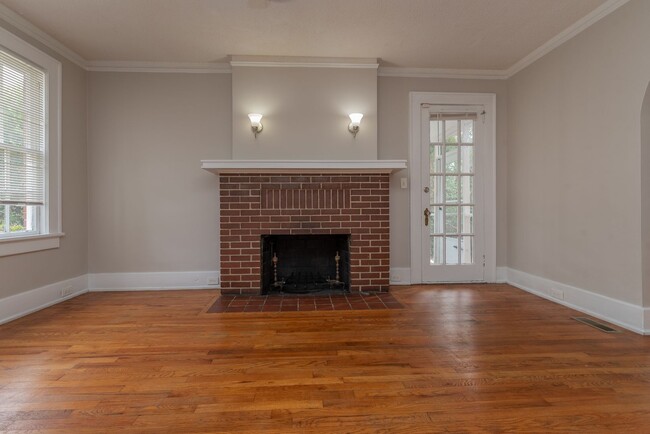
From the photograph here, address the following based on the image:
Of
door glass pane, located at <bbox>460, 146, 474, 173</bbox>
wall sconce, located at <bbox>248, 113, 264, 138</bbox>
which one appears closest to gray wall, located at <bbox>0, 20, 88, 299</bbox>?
wall sconce, located at <bbox>248, 113, 264, 138</bbox>

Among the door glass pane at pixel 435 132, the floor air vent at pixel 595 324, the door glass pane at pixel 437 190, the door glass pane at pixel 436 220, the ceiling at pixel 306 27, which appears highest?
the ceiling at pixel 306 27

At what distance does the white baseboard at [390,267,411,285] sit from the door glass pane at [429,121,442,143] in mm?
1607

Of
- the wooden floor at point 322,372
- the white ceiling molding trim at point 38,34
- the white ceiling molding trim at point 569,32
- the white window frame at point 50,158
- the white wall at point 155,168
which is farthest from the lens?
the white wall at point 155,168

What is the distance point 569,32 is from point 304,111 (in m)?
2.65

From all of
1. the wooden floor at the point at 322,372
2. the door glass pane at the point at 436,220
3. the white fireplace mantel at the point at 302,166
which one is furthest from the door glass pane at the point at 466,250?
the white fireplace mantel at the point at 302,166

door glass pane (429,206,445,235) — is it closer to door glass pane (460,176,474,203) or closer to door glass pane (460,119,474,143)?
door glass pane (460,176,474,203)

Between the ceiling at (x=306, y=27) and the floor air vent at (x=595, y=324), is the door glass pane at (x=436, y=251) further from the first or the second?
the ceiling at (x=306, y=27)

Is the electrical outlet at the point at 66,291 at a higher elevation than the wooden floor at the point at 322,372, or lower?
higher

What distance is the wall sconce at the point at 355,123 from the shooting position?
12.9ft

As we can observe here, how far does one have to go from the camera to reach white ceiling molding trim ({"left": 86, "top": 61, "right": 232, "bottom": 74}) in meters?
4.02

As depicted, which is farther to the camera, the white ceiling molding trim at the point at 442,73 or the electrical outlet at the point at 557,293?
the white ceiling molding trim at the point at 442,73

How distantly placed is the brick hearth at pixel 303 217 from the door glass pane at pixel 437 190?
72cm

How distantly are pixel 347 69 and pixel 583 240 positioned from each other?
2.91m

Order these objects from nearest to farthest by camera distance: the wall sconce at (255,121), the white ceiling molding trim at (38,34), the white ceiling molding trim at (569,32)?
the white ceiling molding trim at (569,32) → the white ceiling molding trim at (38,34) → the wall sconce at (255,121)
